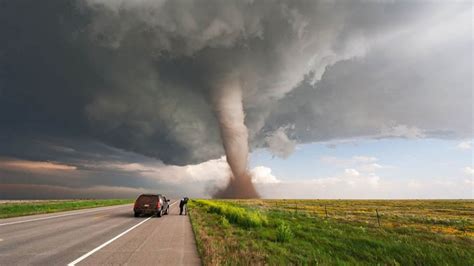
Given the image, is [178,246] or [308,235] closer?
[178,246]

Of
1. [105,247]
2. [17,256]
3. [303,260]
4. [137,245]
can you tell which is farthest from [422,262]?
[17,256]

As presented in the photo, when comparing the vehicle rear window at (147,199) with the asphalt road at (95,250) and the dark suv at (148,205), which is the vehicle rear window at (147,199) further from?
the asphalt road at (95,250)

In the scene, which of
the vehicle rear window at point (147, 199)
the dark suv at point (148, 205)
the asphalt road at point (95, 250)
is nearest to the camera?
the asphalt road at point (95, 250)

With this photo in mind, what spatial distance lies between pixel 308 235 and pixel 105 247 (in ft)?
28.7

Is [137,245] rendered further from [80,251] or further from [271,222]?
[271,222]

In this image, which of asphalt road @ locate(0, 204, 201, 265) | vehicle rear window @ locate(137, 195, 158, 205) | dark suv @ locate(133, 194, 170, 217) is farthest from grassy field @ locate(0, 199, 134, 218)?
asphalt road @ locate(0, 204, 201, 265)

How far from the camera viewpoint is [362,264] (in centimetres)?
852

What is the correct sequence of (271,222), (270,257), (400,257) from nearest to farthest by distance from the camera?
(270,257)
(400,257)
(271,222)

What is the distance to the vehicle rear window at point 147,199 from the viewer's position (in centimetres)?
2531

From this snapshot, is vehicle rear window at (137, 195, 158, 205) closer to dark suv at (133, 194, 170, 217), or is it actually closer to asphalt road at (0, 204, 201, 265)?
dark suv at (133, 194, 170, 217)

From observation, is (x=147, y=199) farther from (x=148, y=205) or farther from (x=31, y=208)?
(x=31, y=208)

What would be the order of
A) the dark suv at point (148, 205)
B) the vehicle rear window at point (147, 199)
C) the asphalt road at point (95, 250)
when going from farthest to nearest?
the vehicle rear window at point (147, 199), the dark suv at point (148, 205), the asphalt road at point (95, 250)

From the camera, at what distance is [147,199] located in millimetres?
25578

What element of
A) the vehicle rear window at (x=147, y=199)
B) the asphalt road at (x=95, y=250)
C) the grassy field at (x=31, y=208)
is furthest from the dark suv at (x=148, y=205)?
the asphalt road at (x=95, y=250)
